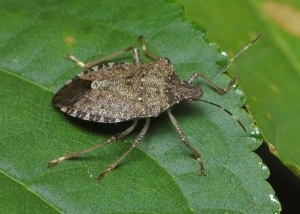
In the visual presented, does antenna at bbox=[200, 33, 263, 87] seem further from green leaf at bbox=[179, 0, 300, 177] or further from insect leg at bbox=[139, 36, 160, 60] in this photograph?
insect leg at bbox=[139, 36, 160, 60]

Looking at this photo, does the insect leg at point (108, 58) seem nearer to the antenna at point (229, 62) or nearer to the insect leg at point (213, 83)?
the insect leg at point (213, 83)

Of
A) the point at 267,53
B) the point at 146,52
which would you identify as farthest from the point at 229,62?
the point at 267,53

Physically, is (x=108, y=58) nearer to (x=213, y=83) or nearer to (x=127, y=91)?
(x=127, y=91)

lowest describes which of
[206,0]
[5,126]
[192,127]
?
[5,126]

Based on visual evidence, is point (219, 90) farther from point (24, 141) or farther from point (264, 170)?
point (24, 141)

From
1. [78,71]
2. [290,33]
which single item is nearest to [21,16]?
[78,71]

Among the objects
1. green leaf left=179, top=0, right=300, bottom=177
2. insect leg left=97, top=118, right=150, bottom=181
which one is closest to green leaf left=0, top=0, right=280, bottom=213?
insect leg left=97, top=118, right=150, bottom=181
